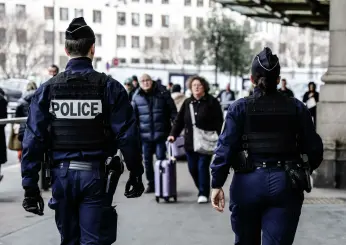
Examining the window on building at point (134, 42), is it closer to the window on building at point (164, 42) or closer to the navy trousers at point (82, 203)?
the window on building at point (164, 42)

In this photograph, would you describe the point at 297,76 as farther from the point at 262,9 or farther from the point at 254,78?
the point at 254,78

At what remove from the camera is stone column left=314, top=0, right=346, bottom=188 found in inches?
386

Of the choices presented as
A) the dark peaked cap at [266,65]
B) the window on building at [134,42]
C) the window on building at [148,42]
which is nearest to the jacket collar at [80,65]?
the dark peaked cap at [266,65]

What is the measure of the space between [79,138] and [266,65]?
1.28m

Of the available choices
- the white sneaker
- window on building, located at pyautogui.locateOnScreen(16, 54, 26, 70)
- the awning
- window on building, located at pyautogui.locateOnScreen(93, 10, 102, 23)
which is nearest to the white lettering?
the white sneaker

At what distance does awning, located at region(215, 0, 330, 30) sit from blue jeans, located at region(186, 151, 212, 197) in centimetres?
623

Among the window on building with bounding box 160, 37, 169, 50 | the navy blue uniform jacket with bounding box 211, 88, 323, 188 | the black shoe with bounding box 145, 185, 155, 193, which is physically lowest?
the black shoe with bounding box 145, 185, 155, 193

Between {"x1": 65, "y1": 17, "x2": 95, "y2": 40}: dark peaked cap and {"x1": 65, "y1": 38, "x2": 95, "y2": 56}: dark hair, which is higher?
{"x1": 65, "y1": 17, "x2": 95, "y2": 40}: dark peaked cap

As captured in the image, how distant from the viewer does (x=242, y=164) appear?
432 cm

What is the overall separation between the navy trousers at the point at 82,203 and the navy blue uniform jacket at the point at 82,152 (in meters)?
0.12

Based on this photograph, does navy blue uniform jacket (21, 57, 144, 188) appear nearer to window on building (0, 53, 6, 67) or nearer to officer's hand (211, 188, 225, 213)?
officer's hand (211, 188, 225, 213)

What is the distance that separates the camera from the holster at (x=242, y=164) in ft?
14.1

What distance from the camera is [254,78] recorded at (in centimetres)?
445

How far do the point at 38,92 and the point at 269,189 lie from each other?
5.23ft
